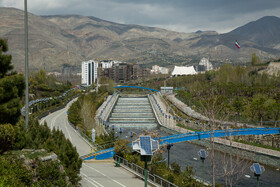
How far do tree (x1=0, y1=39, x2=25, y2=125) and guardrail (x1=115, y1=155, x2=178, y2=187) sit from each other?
8.35m

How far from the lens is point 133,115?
62562 mm

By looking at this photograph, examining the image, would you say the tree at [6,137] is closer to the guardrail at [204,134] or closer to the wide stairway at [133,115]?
the guardrail at [204,134]

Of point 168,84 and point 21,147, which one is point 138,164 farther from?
point 168,84

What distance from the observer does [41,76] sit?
320ft

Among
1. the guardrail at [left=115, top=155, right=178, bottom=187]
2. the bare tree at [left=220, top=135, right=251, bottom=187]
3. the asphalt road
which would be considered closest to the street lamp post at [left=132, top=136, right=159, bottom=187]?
the bare tree at [left=220, top=135, right=251, bottom=187]

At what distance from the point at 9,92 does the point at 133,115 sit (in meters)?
47.0

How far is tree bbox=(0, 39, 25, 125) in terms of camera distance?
625 inches

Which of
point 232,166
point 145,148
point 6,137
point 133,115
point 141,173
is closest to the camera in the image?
point 145,148

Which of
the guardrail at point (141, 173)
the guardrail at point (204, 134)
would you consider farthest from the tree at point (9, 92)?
the guardrail at point (204, 134)

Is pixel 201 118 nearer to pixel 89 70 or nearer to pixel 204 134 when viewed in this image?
pixel 204 134

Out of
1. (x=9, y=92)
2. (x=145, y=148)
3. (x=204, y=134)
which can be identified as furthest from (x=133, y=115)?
(x=145, y=148)

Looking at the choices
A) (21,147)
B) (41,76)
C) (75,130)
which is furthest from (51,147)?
(41,76)

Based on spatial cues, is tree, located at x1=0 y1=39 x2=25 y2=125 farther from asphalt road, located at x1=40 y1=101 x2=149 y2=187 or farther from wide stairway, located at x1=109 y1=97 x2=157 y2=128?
wide stairway, located at x1=109 y1=97 x2=157 y2=128

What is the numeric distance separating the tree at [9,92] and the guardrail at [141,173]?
835 centimetres
